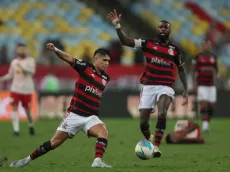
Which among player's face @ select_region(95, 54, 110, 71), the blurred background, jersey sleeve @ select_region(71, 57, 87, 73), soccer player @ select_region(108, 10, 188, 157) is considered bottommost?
jersey sleeve @ select_region(71, 57, 87, 73)

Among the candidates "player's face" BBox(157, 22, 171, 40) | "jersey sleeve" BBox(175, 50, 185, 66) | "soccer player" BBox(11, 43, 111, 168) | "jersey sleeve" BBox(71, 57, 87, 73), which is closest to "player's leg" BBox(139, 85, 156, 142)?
"jersey sleeve" BBox(175, 50, 185, 66)

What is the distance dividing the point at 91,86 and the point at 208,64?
9.03m

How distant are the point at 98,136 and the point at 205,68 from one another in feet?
30.3

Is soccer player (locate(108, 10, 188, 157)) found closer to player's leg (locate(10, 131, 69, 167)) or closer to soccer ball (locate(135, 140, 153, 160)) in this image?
soccer ball (locate(135, 140, 153, 160))

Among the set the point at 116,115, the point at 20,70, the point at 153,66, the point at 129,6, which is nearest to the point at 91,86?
the point at 153,66

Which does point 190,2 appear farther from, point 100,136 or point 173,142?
point 100,136

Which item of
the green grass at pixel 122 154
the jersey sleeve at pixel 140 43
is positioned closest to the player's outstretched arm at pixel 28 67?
the green grass at pixel 122 154

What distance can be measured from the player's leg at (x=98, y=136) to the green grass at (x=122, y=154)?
17 cm

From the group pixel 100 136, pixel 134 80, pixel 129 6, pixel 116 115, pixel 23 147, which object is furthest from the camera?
pixel 129 6

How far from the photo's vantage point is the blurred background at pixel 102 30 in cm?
2959

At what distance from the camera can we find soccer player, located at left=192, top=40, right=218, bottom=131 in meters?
18.8

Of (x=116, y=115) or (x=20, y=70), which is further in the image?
(x=116, y=115)

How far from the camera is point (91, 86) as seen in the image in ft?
34.4

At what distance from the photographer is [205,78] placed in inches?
756
